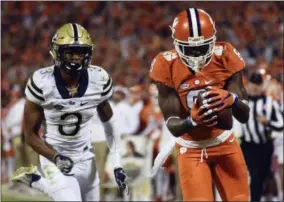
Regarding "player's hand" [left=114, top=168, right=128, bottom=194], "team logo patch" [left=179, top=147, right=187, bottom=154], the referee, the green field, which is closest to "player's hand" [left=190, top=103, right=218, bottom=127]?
"team logo patch" [left=179, top=147, right=187, bottom=154]

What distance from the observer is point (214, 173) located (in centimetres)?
565

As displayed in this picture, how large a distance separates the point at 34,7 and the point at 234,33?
4891 mm

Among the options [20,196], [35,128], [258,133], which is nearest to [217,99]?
[35,128]

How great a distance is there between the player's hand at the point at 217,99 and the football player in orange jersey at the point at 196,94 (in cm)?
13

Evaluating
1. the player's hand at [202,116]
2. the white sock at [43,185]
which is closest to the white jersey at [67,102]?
the white sock at [43,185]

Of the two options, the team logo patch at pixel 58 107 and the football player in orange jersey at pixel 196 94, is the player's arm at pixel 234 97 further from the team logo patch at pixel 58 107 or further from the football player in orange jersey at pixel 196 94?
the team logo patch at pixel 58 107

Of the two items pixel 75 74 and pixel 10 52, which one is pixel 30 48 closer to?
pixel 10 52

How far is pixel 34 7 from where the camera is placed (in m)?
18.7

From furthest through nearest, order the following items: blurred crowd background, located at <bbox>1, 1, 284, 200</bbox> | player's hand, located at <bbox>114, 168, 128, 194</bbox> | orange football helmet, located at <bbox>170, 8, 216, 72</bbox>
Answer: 1. blurred crowd background, located at <bbox>1, 1, 284, 200</bbox>
2. player's hand, located at <bbox>114, 168, 128, 194</bbox>
3. orange football helmet, located at <bbox>170, 8, 216, 72</bbox>

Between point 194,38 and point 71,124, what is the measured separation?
49.2 inches

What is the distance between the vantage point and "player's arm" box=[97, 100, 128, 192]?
243 inches

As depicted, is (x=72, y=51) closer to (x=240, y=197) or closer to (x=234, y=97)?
(x=234, y=97)

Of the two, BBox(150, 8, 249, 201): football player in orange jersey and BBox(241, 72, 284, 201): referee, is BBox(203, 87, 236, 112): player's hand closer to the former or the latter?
BBox(150, 8, 249, 201): football player in orange jersey

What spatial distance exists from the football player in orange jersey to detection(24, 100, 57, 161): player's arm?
3.12 ft
